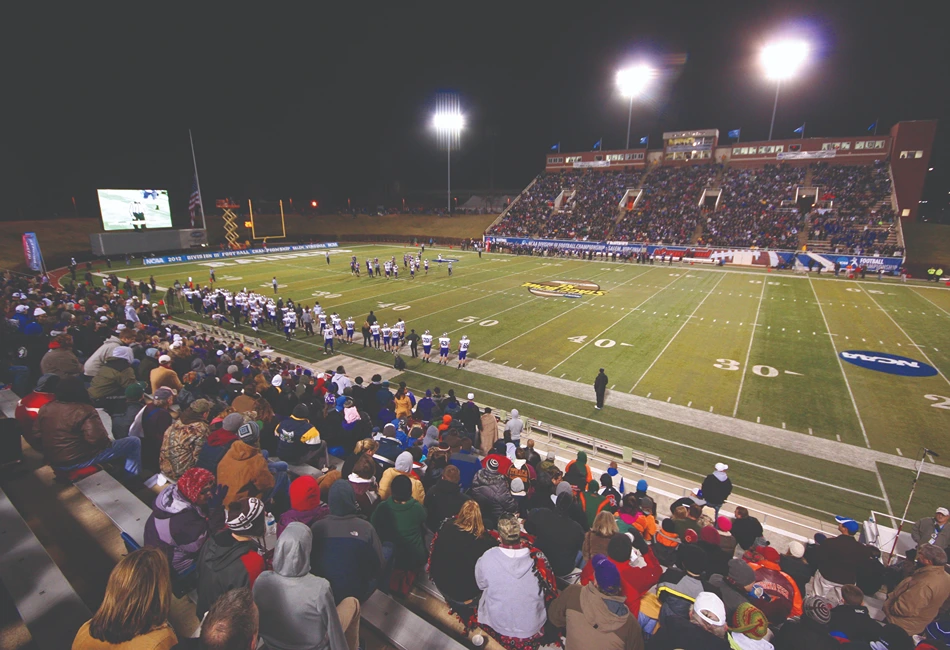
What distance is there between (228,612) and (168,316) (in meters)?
25.4

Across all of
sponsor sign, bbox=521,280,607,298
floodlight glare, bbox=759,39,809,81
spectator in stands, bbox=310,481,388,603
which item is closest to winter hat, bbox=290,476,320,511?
spectator in stands, bbox=310,481,388,603

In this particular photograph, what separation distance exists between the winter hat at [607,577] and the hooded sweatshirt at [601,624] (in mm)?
54

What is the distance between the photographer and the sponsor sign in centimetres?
2927

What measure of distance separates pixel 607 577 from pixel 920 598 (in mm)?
3719

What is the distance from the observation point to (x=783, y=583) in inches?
175

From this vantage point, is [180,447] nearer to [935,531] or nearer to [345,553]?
[345,553]

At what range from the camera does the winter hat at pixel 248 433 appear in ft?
17.5

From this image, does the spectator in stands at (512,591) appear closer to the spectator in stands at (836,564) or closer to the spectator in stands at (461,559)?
the spectator in stands at (461,559)

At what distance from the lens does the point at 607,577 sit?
10.0 feet

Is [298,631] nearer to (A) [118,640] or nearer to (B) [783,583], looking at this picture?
(A) [118,640]

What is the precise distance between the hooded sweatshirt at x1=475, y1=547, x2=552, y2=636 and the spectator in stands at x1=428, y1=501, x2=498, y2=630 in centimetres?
21

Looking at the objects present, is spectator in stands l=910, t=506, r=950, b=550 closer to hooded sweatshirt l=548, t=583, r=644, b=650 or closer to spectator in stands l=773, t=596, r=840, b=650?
spectator in stands l=773, t=596, r=840, b=650

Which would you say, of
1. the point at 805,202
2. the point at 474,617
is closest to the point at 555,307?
the point at 474,617

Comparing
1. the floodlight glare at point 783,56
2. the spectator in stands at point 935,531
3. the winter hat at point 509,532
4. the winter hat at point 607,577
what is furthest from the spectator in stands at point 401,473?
the floodlight glare at point 783,56
